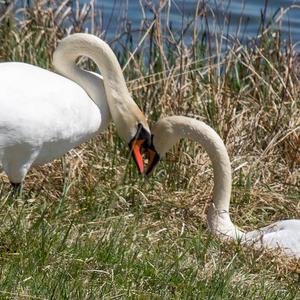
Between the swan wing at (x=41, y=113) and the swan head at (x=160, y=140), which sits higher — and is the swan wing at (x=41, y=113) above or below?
above

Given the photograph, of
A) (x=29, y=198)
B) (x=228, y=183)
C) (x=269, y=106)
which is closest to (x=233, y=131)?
(x=269, y=106)

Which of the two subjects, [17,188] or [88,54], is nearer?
[17,188]

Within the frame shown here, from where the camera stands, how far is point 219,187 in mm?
5605

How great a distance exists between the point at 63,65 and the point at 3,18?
179cm

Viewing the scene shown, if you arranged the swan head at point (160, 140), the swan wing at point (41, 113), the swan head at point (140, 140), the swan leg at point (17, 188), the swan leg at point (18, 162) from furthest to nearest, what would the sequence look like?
the swan head at point (140, 140) < the swan head at point (160, 140) < the swan leg at point (17, 188) < the swan leg at point (18, 162) < the swan wing at point (41, 113)

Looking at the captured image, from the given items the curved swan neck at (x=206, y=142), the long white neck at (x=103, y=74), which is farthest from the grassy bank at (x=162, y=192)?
the long white neck at (x=103, y=74)

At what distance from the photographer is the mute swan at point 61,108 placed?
17.3ft

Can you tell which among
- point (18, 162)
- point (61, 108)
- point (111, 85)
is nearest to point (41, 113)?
point (61, 108)

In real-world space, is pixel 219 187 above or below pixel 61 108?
below

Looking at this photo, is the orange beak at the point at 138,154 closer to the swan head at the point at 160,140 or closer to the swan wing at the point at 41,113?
the swan head at the point at 160,140

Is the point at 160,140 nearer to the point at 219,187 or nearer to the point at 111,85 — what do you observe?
the point at 111,85

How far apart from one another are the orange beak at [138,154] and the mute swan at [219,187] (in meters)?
0.05

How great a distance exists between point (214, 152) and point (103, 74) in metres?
0.77

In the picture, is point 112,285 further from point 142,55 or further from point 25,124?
point 142,55
